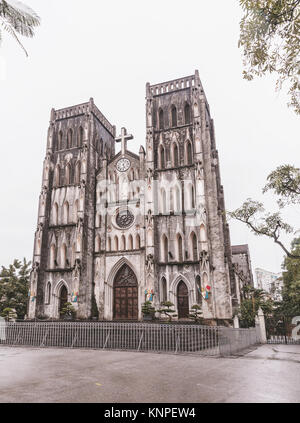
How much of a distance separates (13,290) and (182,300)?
1548cm

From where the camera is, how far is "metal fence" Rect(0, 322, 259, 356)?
13.8 metres

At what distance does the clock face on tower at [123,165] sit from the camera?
28.6m

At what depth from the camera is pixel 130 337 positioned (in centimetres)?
1497

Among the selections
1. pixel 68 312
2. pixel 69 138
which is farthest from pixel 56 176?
pixel 68 312

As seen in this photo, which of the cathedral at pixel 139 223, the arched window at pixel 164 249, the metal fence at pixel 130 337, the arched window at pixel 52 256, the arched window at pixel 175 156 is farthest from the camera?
the arched window at pixel 52 256

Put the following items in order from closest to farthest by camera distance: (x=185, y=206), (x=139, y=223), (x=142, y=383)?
(x=142, y=383), (x=185, y=206), (x=139, y=223)

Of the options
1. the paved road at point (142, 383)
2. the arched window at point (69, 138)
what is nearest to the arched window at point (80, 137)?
the arched window at point (69, 138)

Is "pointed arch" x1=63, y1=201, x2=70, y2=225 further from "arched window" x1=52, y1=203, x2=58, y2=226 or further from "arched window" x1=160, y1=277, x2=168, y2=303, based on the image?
"arched window" x1=160, y1=277, x2=168, y2=303

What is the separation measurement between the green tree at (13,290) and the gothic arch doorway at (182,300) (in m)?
14.3

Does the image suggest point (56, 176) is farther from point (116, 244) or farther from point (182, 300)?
point (182, 300)

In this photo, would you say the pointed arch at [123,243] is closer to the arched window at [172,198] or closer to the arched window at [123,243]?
the arched window at [123,243]

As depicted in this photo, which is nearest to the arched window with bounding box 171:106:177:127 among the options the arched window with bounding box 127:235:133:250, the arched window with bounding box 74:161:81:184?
the arched window with bounding box 74:161:81:184

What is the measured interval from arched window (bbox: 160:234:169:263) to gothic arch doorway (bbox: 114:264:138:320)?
3.00 m
